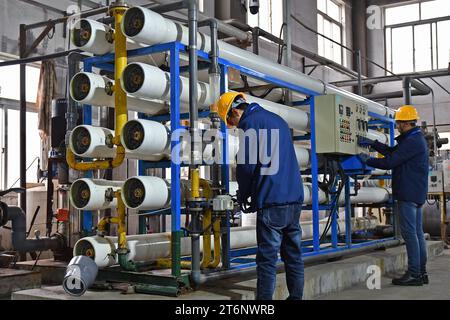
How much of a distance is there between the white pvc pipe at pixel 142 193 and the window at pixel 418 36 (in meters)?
14.9

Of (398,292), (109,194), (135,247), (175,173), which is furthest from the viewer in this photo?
(398,292)

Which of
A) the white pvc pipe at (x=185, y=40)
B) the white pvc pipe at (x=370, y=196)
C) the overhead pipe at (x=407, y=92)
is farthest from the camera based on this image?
the overhead pipe at (x=407, y=92)

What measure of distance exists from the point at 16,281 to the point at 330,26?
1385cm

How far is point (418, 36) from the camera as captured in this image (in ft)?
57.6

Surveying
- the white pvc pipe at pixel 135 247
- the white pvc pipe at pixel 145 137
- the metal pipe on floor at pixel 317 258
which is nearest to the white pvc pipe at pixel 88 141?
the white pvc pipe at pixel 145 137

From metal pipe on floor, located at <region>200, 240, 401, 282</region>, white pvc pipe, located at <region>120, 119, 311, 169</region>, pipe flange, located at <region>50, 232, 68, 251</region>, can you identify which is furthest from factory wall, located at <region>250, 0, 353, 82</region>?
white pvc pipe, located at <region>120, 119, 311, 169</region>

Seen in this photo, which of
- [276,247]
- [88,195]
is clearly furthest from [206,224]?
[88,195]

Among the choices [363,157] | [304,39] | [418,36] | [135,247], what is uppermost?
[418,36]

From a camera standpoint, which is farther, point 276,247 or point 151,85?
point 151,85

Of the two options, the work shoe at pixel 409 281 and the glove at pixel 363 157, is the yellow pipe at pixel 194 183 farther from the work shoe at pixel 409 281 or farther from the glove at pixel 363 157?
the glove at pixel 363 157

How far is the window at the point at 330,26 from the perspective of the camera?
1664cm

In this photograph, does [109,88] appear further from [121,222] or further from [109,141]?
[121,222]

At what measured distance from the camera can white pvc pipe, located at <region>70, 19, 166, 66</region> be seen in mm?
4535
